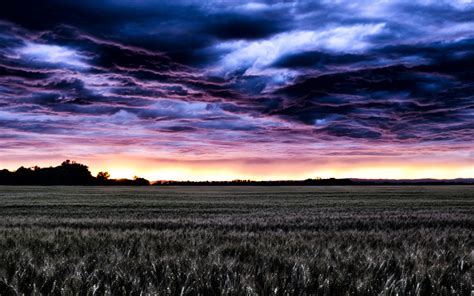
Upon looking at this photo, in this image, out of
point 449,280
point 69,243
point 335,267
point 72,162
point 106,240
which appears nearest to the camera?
point 449,280

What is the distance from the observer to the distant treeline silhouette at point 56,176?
15750 centimetres

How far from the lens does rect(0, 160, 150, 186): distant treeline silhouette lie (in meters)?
158

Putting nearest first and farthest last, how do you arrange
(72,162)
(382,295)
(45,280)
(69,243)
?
1. (382,295)
2. (45,280)
3. (69,243)
4. (72,162)

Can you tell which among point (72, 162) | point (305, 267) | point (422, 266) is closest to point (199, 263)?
point (305, 267)

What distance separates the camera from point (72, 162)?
177625 millimetres

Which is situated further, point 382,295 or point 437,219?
point 437,219

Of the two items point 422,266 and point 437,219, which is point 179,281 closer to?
point 422,266

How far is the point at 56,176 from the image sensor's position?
163m

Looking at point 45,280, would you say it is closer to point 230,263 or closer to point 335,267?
point 230,263

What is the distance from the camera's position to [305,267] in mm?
4730

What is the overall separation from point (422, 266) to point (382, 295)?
1.49m

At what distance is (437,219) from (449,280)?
555 inches

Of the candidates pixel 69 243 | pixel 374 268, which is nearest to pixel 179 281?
pixel 374 268

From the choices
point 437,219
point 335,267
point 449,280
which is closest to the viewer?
point 449,280
